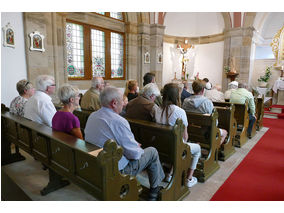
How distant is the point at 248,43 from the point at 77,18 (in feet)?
24.8

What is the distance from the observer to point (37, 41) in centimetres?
544

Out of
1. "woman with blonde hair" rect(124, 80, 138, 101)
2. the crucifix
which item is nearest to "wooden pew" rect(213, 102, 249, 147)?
"woman with blonde hair" rect(124, 80, 138, 101)

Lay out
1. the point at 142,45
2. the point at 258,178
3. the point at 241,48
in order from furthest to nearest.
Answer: the point at 241,48 < the point at 142,45 < the point at 258,178

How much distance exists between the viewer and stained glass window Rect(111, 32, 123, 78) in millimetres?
8648

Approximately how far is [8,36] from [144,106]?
4044mm

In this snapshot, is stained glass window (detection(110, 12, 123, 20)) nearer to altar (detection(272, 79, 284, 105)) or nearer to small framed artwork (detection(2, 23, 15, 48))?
small framed artwork (detection(2, 23, 15, 48))

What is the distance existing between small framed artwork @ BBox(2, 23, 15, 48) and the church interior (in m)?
0.02

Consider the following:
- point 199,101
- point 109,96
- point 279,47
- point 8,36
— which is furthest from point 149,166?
point 279,47

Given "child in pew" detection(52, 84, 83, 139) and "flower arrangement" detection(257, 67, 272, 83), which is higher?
"flower arrangement" detection(257, 67, 272, 83)

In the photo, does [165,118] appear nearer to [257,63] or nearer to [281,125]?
[281,125]

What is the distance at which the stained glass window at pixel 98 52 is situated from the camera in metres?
7.95

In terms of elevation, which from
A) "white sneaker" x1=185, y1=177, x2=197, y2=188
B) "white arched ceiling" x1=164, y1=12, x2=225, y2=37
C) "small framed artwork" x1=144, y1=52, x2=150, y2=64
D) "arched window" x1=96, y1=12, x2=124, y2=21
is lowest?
"white sneaker" x1=185, y1=177, x2=197, y2=188

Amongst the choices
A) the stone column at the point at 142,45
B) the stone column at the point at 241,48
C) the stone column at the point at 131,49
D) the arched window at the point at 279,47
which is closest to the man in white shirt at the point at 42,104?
the stone column at the point at 131,49

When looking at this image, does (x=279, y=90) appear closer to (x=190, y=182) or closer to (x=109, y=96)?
(x=190, y=182)
